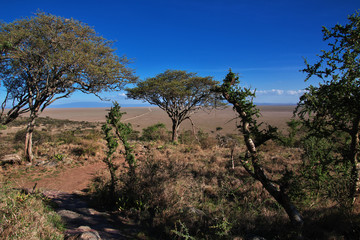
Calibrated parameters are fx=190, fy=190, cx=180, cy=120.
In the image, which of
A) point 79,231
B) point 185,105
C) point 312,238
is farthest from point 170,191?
point 185,105

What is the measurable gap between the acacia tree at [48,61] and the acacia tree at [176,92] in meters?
5.75

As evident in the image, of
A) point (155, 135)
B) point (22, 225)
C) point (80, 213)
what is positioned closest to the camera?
point (22, 225)

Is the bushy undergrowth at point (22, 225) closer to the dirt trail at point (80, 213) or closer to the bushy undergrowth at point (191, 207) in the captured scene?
the dirt trail at point (80, 213)

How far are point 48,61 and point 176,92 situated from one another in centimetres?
970

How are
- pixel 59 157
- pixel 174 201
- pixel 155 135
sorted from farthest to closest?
1. pixel 155 135
2. pixel 59 157
3. pixel 174 201

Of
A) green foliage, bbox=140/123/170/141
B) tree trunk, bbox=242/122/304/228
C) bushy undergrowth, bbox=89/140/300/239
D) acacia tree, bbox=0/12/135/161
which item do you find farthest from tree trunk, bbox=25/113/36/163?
tree trunk, bbox=242/122/304/228

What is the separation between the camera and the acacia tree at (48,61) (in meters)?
10.4

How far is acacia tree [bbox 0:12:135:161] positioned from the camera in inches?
410

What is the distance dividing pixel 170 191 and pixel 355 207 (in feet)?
17.2

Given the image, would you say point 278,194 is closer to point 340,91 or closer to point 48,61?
point 340,91

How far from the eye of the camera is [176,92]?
17.4m

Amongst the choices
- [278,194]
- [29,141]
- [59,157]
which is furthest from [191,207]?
[29,141]

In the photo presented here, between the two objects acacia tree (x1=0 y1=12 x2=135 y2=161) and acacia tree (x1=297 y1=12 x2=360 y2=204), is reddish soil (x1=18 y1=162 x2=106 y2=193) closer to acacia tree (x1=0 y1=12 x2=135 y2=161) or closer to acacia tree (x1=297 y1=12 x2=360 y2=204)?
acacia tree (x1=0 y1=12 x2=135 y2=161)

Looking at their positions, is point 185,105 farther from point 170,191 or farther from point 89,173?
point 170,191
